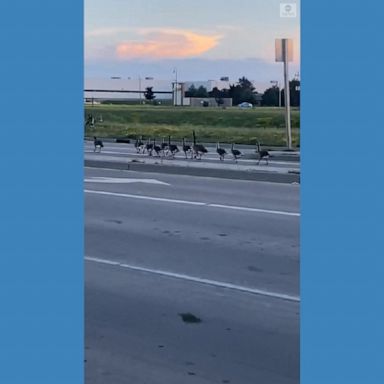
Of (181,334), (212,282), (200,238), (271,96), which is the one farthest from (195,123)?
(200,238)

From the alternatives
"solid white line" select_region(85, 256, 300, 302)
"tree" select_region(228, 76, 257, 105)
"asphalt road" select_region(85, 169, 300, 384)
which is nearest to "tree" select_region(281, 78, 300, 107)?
"tree" select_region(228, 76, 257, 105)

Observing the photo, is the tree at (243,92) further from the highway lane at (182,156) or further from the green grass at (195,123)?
the highway lane at (182,156)

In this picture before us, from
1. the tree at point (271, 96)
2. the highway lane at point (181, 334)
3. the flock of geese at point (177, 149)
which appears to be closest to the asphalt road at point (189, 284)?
the highway lane at point (181, 334)

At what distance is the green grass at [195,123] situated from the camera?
1.73 meters

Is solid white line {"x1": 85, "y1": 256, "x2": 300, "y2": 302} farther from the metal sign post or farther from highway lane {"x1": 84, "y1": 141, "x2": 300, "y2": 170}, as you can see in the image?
the metal sign post

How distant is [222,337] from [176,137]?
6.29 ft

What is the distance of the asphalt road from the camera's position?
2.82 m

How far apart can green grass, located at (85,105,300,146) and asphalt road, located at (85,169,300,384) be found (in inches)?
5.7

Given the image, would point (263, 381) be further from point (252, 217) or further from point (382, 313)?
point (252, 217)

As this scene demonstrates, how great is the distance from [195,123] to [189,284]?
9.62ft

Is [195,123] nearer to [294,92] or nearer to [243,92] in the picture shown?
[243,92]

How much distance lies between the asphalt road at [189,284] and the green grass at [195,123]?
0.14 metres

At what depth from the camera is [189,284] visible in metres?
4.70

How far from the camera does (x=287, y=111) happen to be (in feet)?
5.46
